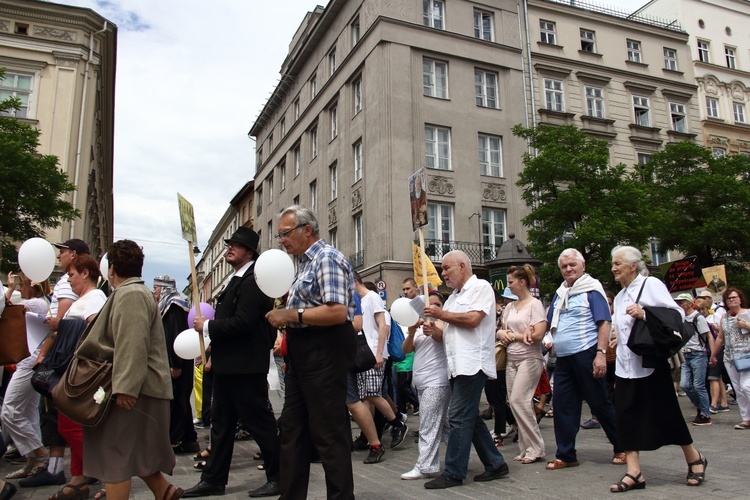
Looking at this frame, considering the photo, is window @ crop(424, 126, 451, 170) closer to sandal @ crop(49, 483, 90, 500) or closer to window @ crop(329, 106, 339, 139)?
window @ crop(329, 106, 339, 139)

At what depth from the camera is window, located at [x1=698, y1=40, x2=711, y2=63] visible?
36.9 metres

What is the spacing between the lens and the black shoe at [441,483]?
16.1ft

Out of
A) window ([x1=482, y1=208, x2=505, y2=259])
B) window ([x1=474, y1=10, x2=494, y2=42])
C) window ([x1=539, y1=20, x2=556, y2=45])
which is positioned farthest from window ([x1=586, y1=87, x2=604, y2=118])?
window ([x1=482, y1=208, x2=505, y2=259])

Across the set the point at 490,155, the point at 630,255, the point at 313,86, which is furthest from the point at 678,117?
the point at 630,255

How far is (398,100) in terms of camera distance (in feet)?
86.2

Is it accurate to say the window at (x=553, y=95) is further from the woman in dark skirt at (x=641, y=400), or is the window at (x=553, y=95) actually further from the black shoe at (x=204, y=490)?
the black shoe at (x=204, y=490)

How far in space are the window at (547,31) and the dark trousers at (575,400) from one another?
94.0 feet

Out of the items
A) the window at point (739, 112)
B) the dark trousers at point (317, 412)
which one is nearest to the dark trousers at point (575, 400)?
the dark trousers at point (317, 412)

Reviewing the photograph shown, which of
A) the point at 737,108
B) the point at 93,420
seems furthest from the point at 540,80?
the point at 93,420

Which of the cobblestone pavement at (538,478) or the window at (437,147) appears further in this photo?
the window at (437,147)

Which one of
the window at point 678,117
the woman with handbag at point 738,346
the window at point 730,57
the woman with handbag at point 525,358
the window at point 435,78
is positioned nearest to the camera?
the woman with handbag at point 525,358

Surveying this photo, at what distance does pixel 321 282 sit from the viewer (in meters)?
3.93

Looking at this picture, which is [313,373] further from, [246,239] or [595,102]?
[595,102]

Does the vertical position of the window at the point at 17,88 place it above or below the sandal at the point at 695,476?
above
